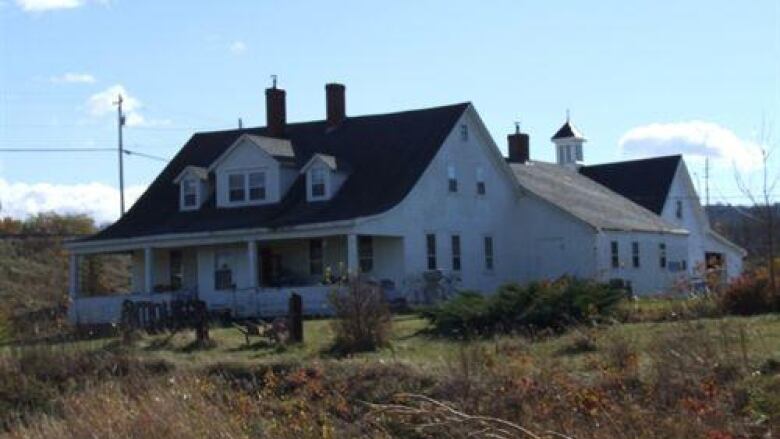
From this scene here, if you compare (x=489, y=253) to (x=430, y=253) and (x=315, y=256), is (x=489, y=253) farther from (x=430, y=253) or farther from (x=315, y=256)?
(x=315, y=256)

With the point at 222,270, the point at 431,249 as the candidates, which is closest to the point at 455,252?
the point at 431,249

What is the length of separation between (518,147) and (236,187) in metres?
15.2

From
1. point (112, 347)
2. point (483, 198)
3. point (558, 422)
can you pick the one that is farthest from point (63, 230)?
point (558, 422)

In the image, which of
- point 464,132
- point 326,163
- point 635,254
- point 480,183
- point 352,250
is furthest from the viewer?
point 635,254

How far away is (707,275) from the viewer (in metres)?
19.8

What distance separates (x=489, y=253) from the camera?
41.4m

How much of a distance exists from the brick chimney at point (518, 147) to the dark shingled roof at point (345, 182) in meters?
10.6

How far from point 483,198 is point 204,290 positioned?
32.3 ft

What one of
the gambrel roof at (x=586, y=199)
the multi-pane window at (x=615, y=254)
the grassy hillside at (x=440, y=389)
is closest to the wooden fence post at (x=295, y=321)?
the grassy hillside at (x=440, y=389)

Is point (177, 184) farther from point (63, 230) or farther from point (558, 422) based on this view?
point (558, 422)

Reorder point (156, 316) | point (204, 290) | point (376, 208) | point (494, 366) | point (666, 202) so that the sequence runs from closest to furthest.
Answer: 1. point (494, 366)
2. point (156, 316)
3. point (376, 208)
4. point (204, 290)
5. point (666, 202)

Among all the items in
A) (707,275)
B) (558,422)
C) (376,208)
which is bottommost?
(558,422)

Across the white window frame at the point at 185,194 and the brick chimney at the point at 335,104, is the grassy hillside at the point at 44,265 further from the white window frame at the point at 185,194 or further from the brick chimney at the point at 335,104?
the brick chimney at the point at 335,104

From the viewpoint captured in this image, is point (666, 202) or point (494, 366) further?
point (666, 202)
